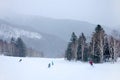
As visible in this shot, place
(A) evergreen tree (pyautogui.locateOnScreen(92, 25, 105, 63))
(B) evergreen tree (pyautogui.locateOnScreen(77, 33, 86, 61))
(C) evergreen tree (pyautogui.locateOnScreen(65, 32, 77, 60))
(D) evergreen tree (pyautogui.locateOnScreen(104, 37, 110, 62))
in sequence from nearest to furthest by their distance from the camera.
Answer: (A) evergreen tree (pyautogui.locateOnScreen(92, 25, 105, 63)), (D) evergreen tree (pyautogui.locateOnScreen(104, 37, 110, 62)), (B) evergreen tree (pyautogui.locateOnScreen(77, 33, 86, 61)), (C) evergreen tree (pyautogui.locateOnScreen(65, 32, 77, 60))

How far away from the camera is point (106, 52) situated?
26.7 meters

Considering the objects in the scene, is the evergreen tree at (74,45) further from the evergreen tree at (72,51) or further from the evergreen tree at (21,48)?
the evergreen tree at (21,48)

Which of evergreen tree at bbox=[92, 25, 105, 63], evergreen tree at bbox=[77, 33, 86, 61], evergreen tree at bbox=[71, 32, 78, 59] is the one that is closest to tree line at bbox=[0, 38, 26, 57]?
evergreen tree at bbox=[71, 32, 78, 59]

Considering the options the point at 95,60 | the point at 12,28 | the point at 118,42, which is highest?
the point at 12,28

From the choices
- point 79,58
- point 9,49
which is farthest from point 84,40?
point 9,49

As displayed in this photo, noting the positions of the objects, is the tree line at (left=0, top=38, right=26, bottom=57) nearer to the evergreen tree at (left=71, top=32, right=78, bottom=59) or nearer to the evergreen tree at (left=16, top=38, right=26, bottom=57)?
the evergreen tree at (left=16, top=38, right=26, bottom=57)

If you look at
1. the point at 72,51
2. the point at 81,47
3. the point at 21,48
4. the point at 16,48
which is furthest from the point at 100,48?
the point at 16,48

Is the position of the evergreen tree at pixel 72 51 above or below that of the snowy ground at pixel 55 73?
above

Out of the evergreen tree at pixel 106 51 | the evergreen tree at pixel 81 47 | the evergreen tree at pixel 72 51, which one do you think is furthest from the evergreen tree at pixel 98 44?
the evergreen tree at pixel 72 51

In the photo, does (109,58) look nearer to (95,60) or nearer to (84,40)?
(95,60)

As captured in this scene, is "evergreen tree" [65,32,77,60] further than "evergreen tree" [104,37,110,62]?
Yes

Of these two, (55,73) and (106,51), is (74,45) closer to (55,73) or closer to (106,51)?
(106,51)

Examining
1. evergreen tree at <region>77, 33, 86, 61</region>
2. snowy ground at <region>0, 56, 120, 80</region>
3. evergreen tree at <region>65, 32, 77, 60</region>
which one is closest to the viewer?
snowy ground at <region>0, 56, 120, 80</region>

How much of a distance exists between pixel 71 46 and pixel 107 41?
288 inches
